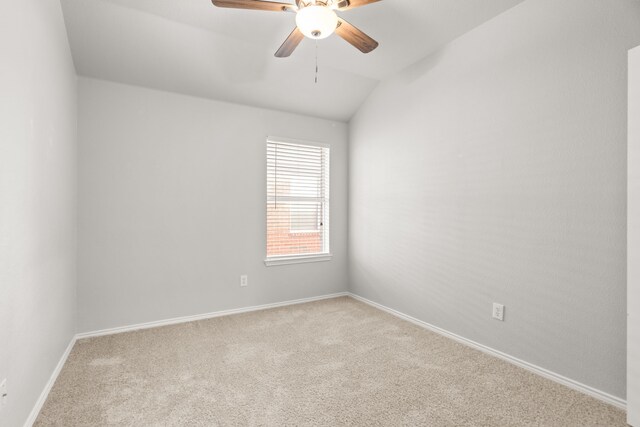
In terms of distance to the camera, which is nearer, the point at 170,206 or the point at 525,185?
the point at 525,185

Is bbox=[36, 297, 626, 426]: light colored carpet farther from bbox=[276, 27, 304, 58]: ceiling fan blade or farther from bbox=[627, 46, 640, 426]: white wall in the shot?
bbox=[276, 27, 304, 58]: ceiling fan blade

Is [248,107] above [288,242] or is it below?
above

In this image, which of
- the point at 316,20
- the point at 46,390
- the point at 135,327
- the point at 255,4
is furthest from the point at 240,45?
the point at 46,390

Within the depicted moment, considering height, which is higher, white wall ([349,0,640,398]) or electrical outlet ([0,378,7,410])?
white wall ([349,0,640,398])

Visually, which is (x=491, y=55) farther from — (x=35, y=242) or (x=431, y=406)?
(x=35, y=242)

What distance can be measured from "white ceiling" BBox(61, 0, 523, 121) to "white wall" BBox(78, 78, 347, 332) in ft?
0.76

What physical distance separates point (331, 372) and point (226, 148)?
7.82ft

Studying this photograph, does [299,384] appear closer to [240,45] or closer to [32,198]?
[32,198]

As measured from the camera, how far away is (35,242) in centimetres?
177

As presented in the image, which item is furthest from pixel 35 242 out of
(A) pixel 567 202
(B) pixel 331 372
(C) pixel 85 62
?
(A) pixel 567 202

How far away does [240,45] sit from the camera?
2885mm

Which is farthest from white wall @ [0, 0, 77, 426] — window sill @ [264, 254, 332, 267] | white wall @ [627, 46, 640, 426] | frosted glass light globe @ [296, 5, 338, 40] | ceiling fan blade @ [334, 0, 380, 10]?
white wall @ [627, 46, 640, 426]

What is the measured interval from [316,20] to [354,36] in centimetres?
41

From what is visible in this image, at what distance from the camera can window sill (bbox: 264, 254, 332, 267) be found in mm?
3718
